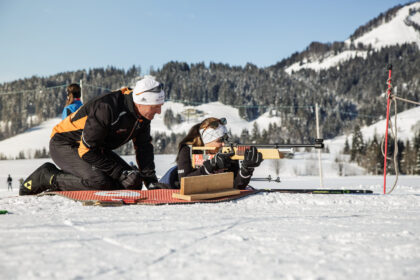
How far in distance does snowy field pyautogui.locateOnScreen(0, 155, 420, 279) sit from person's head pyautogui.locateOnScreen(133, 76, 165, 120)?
1.40m

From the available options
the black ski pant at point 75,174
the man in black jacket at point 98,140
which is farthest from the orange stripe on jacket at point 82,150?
the black ski pant at point 75,174

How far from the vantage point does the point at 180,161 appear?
178 inches

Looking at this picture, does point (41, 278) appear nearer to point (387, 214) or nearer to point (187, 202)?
point (187, 202)

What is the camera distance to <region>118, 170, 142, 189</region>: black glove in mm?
4016

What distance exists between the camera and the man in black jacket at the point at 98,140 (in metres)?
3.83

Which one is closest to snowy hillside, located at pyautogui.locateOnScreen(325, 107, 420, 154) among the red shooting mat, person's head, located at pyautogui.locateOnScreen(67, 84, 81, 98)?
person's head, located at pyautogui.locateOnScreen(67, 84, 81, 98)

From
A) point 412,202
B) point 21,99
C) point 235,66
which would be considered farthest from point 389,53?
point 412,202

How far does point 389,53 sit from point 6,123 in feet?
576

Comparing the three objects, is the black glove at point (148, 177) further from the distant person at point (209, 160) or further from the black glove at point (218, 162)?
the black glove at point (218, 162)

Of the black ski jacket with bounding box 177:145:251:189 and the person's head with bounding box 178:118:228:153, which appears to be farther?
the person's head with bounding box 178:118:228:153

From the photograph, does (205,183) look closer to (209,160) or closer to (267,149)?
(209,160)

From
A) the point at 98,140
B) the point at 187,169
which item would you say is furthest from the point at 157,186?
the point at 98,140

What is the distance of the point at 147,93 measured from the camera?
3.98 m

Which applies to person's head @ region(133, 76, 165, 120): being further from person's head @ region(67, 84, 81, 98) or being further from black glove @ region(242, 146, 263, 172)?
person's head @ region(67, 84, 81, 98)
